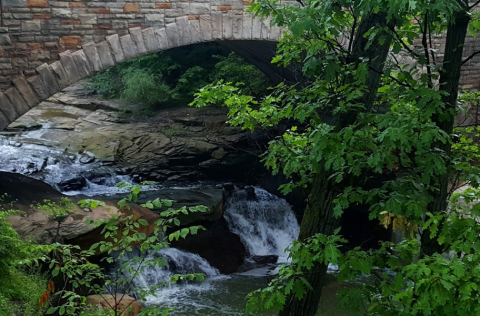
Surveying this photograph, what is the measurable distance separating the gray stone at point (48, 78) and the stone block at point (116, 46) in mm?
908

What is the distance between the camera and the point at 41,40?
6.45 m

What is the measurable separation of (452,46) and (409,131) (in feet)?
2.43

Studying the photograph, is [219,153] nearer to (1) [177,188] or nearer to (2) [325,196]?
(1) [177,188]

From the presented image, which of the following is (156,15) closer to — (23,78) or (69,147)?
(23,78)

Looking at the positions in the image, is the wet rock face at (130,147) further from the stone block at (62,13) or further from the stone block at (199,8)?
the stone block at (62,13)

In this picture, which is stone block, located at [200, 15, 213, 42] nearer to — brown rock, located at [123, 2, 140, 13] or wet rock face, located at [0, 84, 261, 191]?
brown rock, located at [123, 2, 140, 13]

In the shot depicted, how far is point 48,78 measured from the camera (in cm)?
652

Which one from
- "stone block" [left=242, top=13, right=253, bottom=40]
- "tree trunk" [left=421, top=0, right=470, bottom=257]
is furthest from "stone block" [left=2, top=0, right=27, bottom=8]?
"tree trunk" [left=421, top=0, right=470, bottom=257]

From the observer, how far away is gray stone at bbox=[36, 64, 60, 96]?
21.2 ft

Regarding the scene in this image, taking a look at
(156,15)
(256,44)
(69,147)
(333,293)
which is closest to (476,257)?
(333,293)

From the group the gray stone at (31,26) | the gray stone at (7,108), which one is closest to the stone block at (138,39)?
the gray stone at (31,26)

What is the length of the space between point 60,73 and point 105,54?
679 mm

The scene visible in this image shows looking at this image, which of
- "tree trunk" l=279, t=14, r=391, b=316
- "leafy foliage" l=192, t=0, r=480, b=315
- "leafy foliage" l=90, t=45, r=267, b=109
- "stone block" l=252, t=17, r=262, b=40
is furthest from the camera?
"leafy foliage" l=90, t=45, r=267, b=109

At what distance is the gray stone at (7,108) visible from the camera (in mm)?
6316
